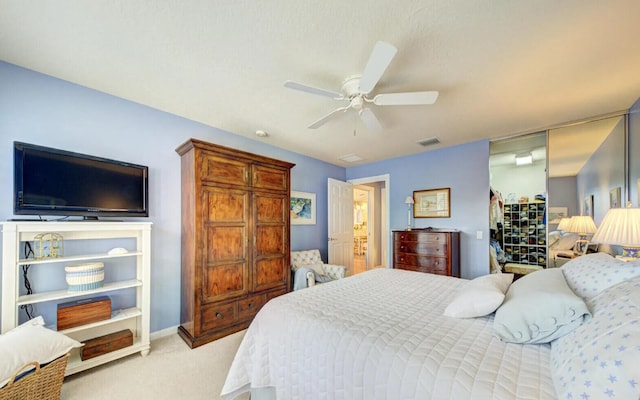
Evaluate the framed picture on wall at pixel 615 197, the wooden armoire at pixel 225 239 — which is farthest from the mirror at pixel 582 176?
the wooden armoire at pixel 225 239

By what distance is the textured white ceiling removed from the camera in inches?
56.2

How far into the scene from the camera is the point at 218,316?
2.67 m

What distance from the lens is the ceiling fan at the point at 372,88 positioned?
1.44 m

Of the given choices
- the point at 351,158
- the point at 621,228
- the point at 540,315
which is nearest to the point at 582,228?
the point at 621,228

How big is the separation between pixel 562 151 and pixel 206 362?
471 centimetres

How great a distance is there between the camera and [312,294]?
72.4 inches

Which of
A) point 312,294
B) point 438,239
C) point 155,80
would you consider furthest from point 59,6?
point 438,239

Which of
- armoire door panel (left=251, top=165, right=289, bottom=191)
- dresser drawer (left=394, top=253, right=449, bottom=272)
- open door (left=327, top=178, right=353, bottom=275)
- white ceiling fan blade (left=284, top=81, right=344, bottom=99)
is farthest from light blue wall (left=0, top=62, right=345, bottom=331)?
dresser drawer (left=394, top=253, right=449, bottom=272)

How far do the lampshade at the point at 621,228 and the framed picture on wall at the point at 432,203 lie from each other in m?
2.16

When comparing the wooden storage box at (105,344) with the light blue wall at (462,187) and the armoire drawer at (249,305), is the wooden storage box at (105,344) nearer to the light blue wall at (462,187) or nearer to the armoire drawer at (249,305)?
the armoire drawer at (249,305)

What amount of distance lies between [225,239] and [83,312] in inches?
50.1

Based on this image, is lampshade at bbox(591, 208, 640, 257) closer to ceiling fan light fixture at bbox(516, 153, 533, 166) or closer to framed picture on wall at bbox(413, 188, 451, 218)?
ceiling fan light fixture at bbox(516, 153, 533, 166)

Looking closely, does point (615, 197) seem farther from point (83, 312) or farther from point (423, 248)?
point (83, 312)

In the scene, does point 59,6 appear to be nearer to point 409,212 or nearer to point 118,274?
point 118,274
